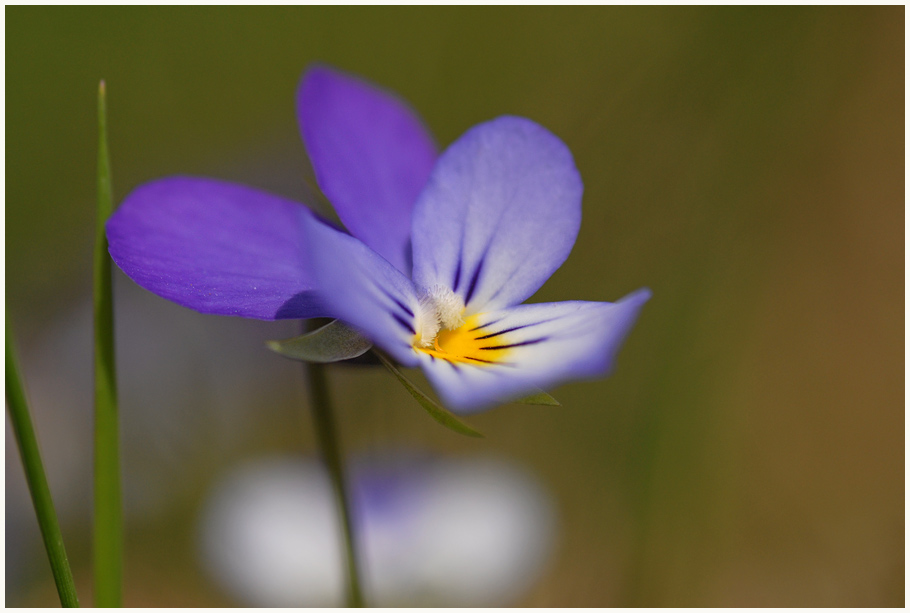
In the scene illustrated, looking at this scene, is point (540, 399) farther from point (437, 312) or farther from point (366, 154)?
point (366, 154)

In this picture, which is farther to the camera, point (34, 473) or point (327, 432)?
point (327, 432)

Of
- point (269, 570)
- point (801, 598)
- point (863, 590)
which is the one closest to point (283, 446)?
point (269, 570)

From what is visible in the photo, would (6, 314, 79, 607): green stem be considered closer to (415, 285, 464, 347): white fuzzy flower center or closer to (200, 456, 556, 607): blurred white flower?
(415, 285, 464, 347): white fuzzy flower center

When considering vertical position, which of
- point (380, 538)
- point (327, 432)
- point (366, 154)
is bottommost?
point (380, 538)

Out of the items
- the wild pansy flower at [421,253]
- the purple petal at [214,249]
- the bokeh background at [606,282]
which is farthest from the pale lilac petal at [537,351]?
the bokeh background at [606,282]

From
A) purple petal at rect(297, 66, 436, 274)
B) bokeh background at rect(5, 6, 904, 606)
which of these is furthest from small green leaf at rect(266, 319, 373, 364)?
bokeh background at rect(5, 6, 904, 606)

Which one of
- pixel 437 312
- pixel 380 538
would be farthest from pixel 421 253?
pixel 380 538
